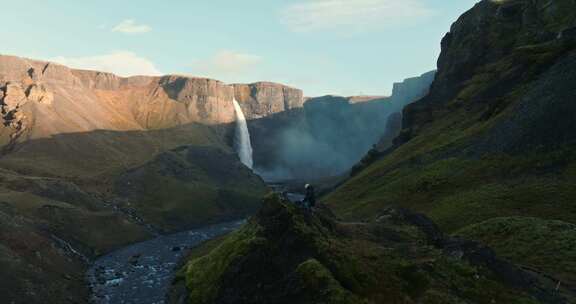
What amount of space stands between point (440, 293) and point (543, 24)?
10380 centimetres

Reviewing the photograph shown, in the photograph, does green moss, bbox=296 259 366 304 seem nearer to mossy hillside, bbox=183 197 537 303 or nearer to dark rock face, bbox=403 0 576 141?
mossy hillside, bbox=183 197 537 303

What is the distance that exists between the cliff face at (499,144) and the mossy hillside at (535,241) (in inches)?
4.2

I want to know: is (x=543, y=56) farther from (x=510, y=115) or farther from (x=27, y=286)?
(x=27, y=286)

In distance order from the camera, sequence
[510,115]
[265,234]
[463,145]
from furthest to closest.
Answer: [463,145] → [510,115] → [265,234]

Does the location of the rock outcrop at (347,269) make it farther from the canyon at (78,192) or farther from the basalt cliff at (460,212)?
the canyon at (78,192)

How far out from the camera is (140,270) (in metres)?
74.1

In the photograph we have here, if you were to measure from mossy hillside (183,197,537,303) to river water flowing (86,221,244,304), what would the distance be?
29391 mm

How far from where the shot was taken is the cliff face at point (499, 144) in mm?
47875

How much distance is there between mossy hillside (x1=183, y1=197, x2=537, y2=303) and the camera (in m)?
24.8

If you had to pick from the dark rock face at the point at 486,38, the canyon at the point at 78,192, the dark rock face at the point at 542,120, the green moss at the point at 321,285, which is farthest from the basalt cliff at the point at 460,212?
the canyon at the point at 78,192

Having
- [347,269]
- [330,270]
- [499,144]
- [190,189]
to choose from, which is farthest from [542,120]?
[190,189]

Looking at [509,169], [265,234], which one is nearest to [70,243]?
[265,234]

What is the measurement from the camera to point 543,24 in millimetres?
108125

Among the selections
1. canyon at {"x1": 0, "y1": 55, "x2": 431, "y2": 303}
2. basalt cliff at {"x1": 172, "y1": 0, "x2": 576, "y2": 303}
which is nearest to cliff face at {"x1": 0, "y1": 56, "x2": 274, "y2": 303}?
canyon at {"x1": 0, "y1": 55, "x2": 431, "y2": 303}
